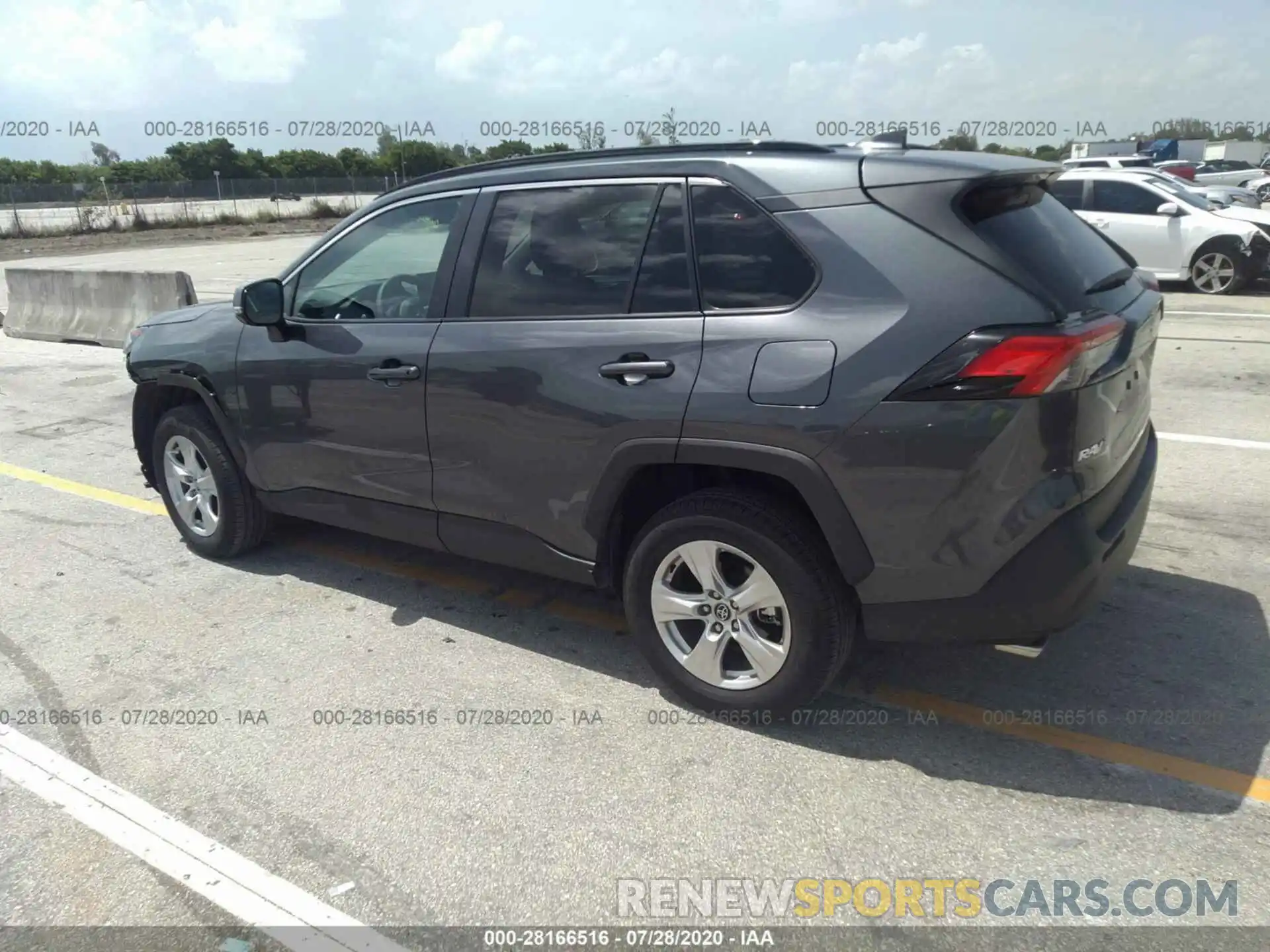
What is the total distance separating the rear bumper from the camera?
2820mm

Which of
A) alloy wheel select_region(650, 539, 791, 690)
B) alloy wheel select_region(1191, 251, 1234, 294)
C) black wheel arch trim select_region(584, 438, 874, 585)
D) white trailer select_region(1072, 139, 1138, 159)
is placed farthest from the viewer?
white trailer select_region(1072, 139, 1138, 159)

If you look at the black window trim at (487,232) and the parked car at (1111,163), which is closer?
the black window trim at (487,232)

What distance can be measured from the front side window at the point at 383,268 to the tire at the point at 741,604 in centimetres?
144

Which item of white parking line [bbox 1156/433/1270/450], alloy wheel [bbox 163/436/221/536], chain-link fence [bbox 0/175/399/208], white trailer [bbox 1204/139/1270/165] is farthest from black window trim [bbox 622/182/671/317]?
white trailer [bbox 1204/139/1270/165]

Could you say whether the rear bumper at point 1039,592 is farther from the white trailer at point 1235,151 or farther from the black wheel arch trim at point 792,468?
the white trailer at point 1235,151

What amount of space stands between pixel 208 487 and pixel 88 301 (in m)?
9.60

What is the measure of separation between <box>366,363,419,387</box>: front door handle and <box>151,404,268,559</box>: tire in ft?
4.34

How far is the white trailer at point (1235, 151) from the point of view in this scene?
60272mm

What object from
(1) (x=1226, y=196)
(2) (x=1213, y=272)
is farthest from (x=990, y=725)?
(1) (x=1226, y=196)

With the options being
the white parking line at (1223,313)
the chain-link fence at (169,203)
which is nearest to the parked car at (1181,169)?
the white parking line at (1223,313)

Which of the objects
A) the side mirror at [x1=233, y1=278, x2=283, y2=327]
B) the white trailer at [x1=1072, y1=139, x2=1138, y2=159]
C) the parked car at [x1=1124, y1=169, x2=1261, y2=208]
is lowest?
the side mirror at [x1=233, y1=278, x2=283, y2=327]

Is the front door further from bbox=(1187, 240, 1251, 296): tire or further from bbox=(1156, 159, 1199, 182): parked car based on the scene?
bbox=(1156, 159, 1199, 182): parked car

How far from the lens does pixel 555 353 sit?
343cm

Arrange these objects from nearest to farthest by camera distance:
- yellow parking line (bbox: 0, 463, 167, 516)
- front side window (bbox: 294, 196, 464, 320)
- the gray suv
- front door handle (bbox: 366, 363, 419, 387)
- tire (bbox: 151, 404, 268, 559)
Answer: the gray suv → front door handle (bbox: 366, 363, 419, 387) → front side window (bbox: 294, 196, 464, 320) → tire (bbox: 151, 404, 268, 559) → yellow parking line (bbox: 0, 463, 167, 516)
